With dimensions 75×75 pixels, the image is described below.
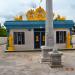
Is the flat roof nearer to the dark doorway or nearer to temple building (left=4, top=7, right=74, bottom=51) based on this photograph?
temple building (left=4, top=7, right=74, bottom=51)

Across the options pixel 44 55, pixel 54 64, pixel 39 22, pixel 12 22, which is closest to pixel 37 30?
pixel 39 22

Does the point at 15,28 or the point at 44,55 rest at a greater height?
the point at 15,28

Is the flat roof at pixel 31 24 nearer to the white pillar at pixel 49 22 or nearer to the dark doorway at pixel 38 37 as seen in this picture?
the dark doorway at pixel 38 37

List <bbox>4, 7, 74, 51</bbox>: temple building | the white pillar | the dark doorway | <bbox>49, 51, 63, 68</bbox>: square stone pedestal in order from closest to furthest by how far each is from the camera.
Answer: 1. <bbox>49, 51, 63, 68</bbox>: square stone pedestal
2. the white pillar
3. <bbox>4, 7, 74, 51</bbox>: temple building
4. the dark doorway

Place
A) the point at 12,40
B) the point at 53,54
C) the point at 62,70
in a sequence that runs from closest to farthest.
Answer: the point at 62,70 → the point at 53,54 → the point at 12,40

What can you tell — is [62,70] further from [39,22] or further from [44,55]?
[39,22]

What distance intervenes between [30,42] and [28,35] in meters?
0.93

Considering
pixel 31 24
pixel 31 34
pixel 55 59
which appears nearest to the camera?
pixel 55 59

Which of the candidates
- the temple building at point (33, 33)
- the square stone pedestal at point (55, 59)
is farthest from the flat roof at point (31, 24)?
the square stone pedestal at point (55, 59)

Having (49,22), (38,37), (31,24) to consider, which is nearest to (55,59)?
(49,22)

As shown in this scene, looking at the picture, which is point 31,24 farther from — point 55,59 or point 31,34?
point 55,59

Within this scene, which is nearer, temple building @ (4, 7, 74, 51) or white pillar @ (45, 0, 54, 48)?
white pillar @ (45, 0, 54, 48)

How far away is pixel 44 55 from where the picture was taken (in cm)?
1852

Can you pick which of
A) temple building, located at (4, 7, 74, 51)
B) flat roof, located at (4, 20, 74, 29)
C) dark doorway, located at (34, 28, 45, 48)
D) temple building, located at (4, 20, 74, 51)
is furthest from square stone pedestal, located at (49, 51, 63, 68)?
dark doorway, located at (34, 28, 45, 48)
